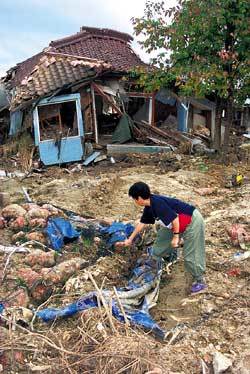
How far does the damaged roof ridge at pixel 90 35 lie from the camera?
16931 millimetres

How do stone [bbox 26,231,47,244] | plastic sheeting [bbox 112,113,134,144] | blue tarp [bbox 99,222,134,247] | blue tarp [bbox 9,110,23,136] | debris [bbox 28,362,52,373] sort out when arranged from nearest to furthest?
debris [bbox 28,362,52,373]
blue tarp [bbox 99,222,134,247]
stone [bbox 26,231,47,244]
blue tarp [bbox 9,110,23,136]
plastic sheeting [bbox 112,113,134,144]

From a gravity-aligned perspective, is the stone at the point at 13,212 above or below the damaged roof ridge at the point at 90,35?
below

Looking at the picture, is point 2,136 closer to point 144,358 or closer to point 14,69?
point 14,69

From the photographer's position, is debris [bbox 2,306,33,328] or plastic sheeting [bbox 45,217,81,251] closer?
debris [bbox 2,306,33,328]

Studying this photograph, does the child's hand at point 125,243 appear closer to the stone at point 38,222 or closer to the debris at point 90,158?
the stone at point 38,222

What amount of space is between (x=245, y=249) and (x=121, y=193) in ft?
13.4

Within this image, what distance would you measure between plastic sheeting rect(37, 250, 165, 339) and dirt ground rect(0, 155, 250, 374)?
0.12 meters

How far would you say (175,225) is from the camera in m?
4.89

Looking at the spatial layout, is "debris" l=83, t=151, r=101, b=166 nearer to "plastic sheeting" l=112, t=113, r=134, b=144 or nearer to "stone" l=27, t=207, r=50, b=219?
"plastic sheeting" l=112, t=113, r=134, b=144

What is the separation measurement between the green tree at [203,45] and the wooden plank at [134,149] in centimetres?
193

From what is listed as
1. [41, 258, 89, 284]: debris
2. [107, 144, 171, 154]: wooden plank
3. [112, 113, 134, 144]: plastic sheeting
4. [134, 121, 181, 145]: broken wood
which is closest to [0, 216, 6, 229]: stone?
[41, 258, 89, 284]: debris

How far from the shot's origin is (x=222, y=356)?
404cm

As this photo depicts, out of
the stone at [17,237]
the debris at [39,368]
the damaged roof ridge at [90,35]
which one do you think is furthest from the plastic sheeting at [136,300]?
the damaged roof ridge at [90,35]

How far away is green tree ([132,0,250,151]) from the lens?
39.5 ft
